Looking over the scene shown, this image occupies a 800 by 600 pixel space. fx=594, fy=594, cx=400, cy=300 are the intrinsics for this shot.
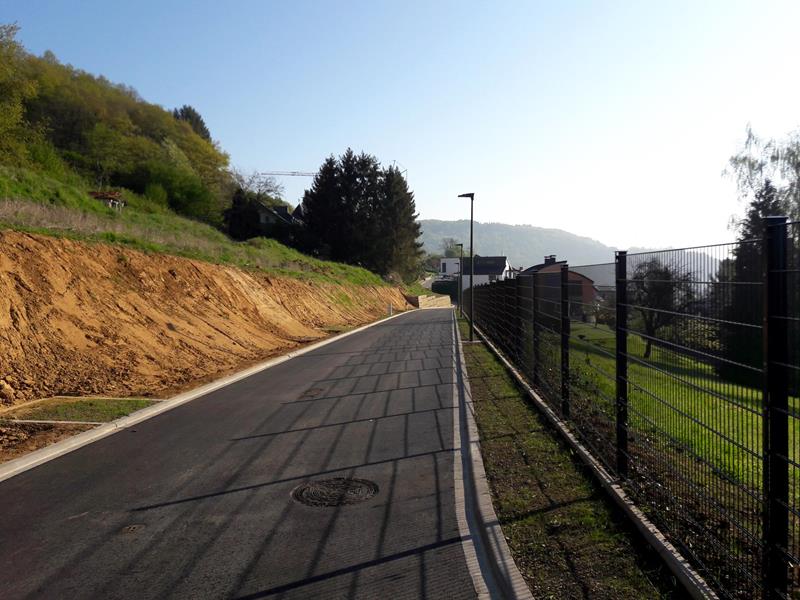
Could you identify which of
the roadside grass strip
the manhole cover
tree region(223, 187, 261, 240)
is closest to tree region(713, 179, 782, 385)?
the manhole cover

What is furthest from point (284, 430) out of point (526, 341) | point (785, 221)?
point (785, 221)

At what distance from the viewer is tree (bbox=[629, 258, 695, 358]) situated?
4.36 m

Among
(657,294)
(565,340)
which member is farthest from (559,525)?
(565,340)

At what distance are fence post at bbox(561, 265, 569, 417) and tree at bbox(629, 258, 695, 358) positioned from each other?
251 cm

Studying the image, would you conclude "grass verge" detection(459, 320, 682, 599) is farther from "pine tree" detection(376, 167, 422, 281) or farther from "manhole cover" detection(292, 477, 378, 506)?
"pine tree" detection(376, 167, 422, 281)

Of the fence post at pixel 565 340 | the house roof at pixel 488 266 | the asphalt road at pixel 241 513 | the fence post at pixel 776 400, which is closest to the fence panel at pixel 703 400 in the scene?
the fence post at pixel 776 400

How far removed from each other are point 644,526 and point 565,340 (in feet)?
12.3

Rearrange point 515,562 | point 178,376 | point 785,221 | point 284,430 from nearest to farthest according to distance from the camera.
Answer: point 785,221 → point 515,562 → point 284,430 → point 178,376

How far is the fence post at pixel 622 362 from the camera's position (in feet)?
18.6

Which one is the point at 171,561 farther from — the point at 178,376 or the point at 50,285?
the point at 50,285

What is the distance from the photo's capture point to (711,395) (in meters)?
3.92

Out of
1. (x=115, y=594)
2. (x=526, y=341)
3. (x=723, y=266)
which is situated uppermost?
(x=723, y=266)

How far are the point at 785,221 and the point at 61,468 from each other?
739cm

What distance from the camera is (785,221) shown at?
10.7 ft
